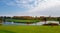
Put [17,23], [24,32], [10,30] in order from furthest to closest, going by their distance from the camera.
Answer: [17,23], [10,30], [24,32]

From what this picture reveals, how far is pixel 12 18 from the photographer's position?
568 cm

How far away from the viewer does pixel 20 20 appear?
5.79 m

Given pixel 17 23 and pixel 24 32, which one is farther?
pixel 17 23

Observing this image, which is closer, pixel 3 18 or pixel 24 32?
pixel 24 32

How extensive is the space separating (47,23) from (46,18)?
11.7 inches

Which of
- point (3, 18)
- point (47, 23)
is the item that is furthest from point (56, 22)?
point (3, 18)

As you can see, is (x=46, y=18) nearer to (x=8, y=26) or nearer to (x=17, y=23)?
(x=17, y=23)

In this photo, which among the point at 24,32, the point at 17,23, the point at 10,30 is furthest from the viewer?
the point at 17,23

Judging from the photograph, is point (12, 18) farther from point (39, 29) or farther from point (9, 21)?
point (39, 29)

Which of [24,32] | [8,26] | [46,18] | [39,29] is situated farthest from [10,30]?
[46,18]

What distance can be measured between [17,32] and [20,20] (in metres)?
0.83

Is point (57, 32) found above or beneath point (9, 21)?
beneath

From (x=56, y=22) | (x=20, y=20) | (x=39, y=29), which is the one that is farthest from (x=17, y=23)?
(x=56, y=22)

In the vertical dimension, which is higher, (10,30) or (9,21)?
Result: (9,21)
